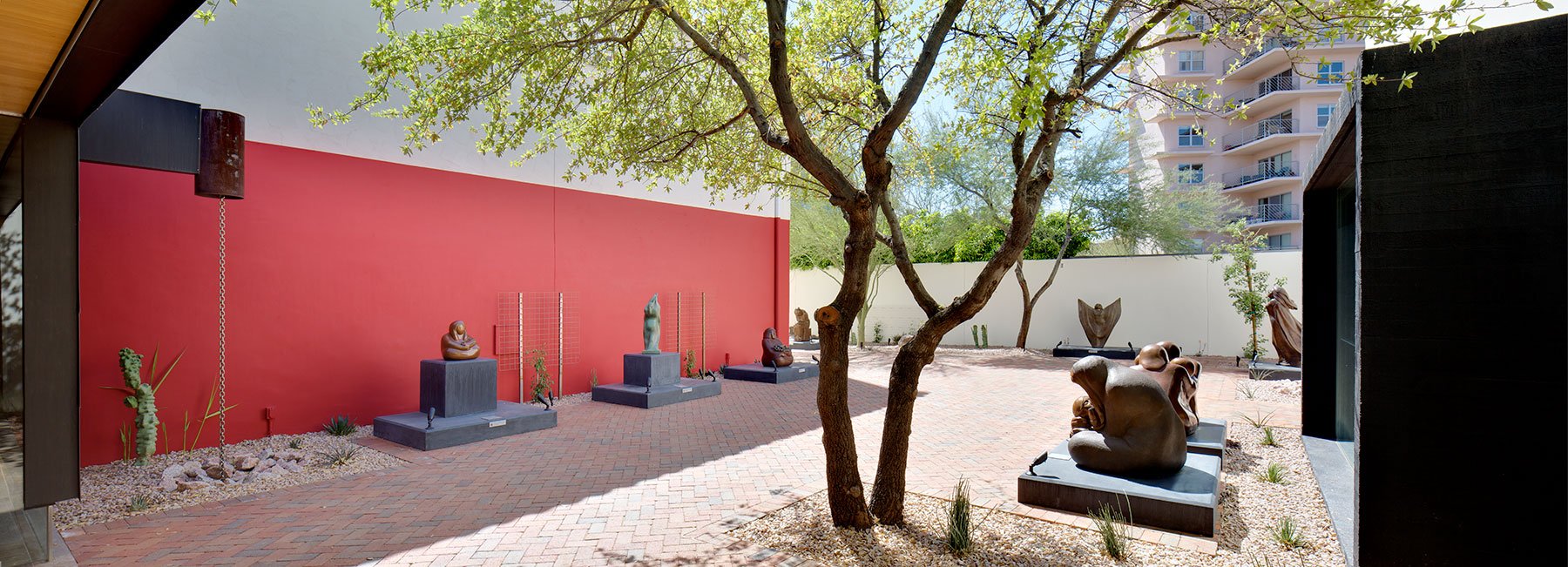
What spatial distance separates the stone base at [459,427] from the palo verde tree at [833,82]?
303 cm

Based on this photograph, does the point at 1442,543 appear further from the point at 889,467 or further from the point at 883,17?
the point at 883,17

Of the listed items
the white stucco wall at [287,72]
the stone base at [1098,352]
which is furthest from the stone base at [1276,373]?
the white stucco wall at [287,72]

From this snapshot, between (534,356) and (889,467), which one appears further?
(534,356)

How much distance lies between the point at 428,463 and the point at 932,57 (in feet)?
18.9

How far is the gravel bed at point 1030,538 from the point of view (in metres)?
4.13

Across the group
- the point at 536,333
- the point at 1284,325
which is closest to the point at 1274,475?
the point at 1284,325

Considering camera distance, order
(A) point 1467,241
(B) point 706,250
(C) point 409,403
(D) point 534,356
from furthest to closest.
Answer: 1. (B) point 706,250
2. (D) point 534,356
3. (C) point 409,403
4. (A) point 1467,241

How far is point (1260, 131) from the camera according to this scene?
34.2 meters

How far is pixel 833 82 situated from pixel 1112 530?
4722mm

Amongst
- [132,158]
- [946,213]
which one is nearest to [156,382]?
[132,158]

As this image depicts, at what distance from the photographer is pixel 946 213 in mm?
19766

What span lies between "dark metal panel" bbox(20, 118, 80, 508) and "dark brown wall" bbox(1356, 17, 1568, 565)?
7234mm

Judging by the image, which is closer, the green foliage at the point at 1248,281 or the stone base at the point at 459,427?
the stone base at the point at 459,427

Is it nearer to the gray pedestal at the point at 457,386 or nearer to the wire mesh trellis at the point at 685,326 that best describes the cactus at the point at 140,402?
the gray pedestal at the point at 457,386
